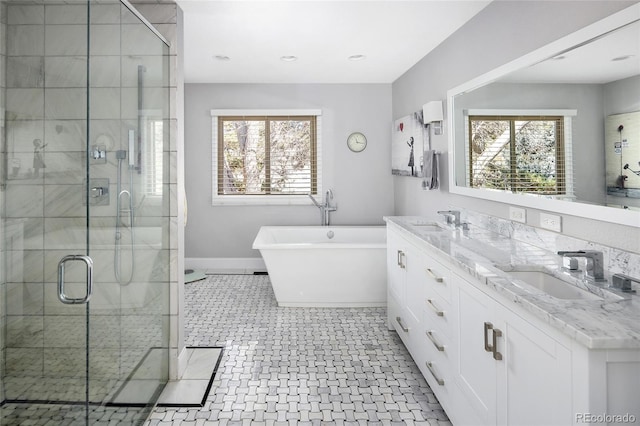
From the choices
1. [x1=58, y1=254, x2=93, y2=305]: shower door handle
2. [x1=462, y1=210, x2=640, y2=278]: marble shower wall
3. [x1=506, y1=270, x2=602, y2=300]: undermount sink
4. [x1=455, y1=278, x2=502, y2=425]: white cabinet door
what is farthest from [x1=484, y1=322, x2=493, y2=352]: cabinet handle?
[x1=58, y1=254, x2=93, y2=305]: shower door handle

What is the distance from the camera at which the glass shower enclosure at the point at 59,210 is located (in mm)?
1466

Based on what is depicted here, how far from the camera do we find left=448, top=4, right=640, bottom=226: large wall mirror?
1674 mm

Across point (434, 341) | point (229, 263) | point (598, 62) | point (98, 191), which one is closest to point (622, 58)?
point (598, 62)

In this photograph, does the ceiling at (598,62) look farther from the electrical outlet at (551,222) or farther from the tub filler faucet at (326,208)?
the tub filler faucet at (326,208)

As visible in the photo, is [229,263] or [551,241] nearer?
[551,241]

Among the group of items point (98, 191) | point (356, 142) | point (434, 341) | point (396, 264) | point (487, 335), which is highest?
point (356, 142)

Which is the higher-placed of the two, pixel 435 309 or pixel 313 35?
pixel 313 35

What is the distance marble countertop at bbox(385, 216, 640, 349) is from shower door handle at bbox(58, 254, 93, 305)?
1.54 meters

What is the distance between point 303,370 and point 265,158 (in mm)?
3287

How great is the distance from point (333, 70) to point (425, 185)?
184cm

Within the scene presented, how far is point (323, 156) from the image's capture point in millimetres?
5465

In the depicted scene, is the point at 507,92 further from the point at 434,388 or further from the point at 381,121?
the point at 381,121

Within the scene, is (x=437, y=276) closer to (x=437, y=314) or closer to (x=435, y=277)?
(x=435, y=277)

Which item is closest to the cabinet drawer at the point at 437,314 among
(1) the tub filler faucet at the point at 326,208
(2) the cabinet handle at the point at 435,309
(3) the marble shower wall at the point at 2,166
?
(2) the cabinet handle at the point at 435,309
